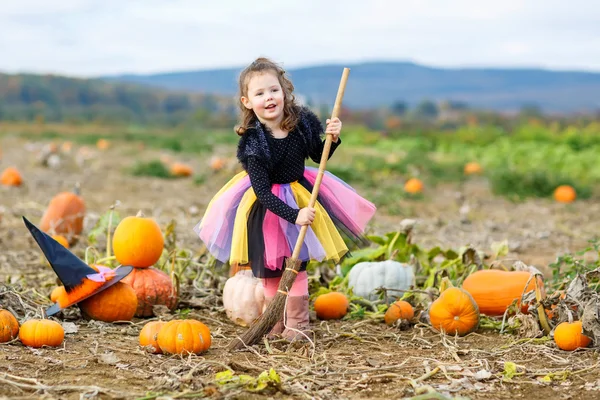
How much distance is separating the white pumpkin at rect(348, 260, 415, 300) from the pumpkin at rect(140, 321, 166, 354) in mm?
1542

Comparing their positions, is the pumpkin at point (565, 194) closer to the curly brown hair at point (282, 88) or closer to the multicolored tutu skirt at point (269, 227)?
the multicolored tutu skirt at point (269, 227)

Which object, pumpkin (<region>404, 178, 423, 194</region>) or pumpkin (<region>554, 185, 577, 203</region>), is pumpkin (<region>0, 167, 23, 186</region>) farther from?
pumpkin (<region>554, 185, 577, 203</region>)

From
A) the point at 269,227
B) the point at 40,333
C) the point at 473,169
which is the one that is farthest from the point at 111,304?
the point at 473,169

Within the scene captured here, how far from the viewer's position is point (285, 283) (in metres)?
4.02

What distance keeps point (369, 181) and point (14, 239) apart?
600cm

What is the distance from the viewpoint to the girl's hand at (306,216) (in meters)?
3.92

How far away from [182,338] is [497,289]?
6.48 ft

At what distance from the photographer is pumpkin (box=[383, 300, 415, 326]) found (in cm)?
443

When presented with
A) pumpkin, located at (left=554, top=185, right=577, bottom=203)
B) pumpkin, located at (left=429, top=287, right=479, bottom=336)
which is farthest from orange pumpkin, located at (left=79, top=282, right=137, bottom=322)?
pumpkin, located at (left=554, top=185, right=577, bottom=203)

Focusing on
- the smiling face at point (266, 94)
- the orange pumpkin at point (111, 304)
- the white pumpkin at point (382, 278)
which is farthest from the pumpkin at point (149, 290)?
the smiling face at point (266, 94)

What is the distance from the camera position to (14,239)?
22.5ft

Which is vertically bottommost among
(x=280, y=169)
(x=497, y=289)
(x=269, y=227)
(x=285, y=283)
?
(x=497, y=289)

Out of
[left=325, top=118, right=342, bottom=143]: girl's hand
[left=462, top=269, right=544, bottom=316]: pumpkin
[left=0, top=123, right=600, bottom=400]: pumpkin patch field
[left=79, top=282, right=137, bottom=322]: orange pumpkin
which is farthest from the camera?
[left=462, top=269, right=544, bottom=316]: pumpkin

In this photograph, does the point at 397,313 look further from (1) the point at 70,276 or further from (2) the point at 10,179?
(2) the point at 10,179
